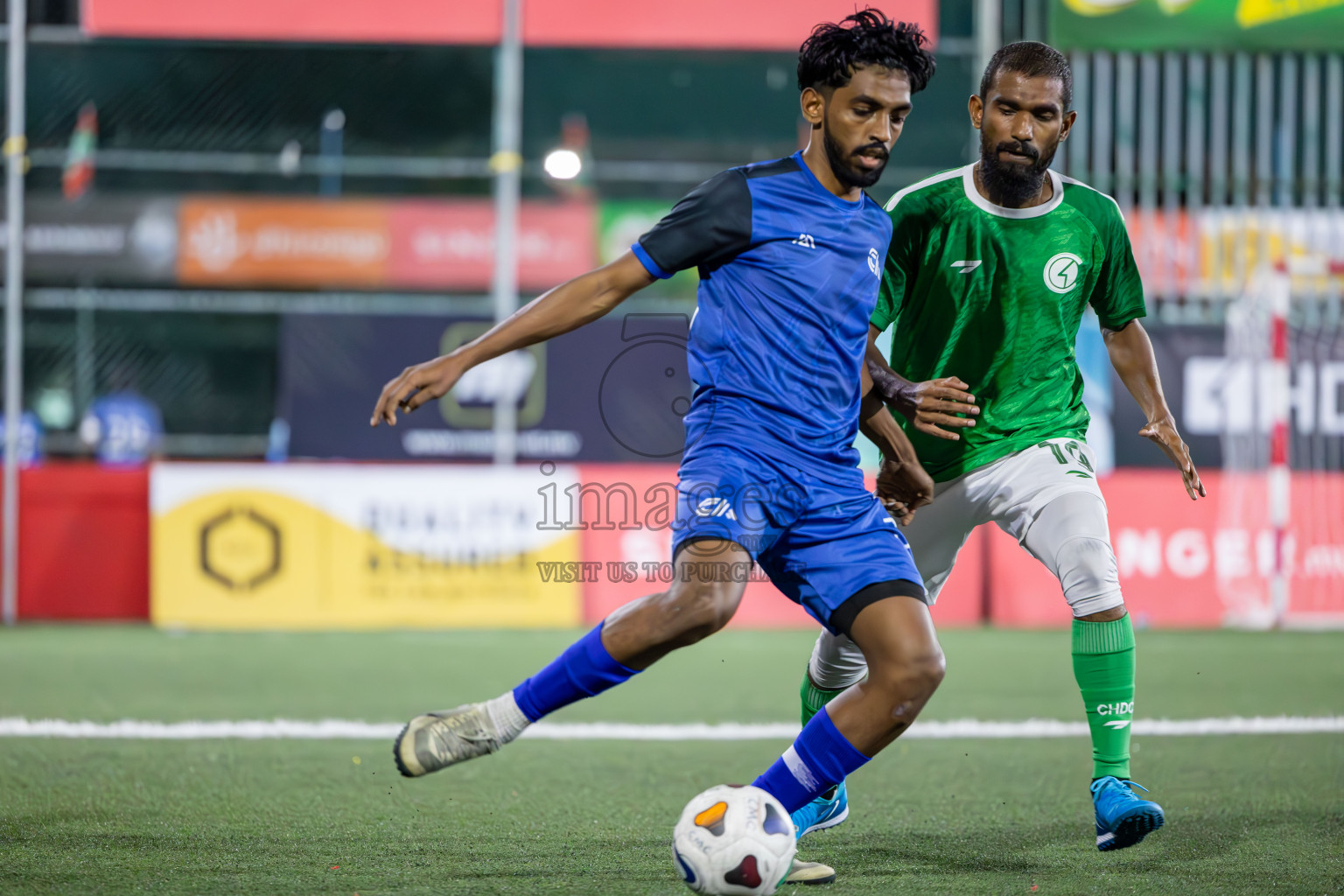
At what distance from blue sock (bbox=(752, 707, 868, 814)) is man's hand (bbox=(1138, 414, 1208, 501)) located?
142 centimetres

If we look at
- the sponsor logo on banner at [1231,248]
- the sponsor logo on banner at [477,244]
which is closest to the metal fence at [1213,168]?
the sponsor logo on banner at [1231,248]

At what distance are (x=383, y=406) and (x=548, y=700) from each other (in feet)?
2.67

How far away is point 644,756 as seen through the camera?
5.58 metres

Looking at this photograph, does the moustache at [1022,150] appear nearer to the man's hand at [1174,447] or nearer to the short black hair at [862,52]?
the short black hair at [862,52]

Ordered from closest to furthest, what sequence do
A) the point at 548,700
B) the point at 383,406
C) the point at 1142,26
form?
the point at 383,406, the point at 548,700, the point at 1142,26

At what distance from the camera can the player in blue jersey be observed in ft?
11.3

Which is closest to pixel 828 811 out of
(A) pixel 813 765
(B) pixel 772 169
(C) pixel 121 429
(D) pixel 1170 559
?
(A) pixel 813 765

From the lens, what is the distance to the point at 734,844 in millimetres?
3336

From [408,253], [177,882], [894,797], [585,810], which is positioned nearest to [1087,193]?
[894,797]

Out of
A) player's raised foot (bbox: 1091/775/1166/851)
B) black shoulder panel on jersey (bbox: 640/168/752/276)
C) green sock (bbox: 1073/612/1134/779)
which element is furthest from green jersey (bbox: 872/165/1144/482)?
player's raised foot (bbox: 1091/775/1166/851)

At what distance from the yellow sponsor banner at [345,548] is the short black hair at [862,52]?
279 inches

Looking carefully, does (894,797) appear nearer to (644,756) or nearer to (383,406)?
(644,756)

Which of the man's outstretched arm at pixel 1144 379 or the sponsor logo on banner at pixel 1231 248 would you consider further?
the sponsor logo on banner at pixel 1231 248

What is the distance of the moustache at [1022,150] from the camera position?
4.14 meters
